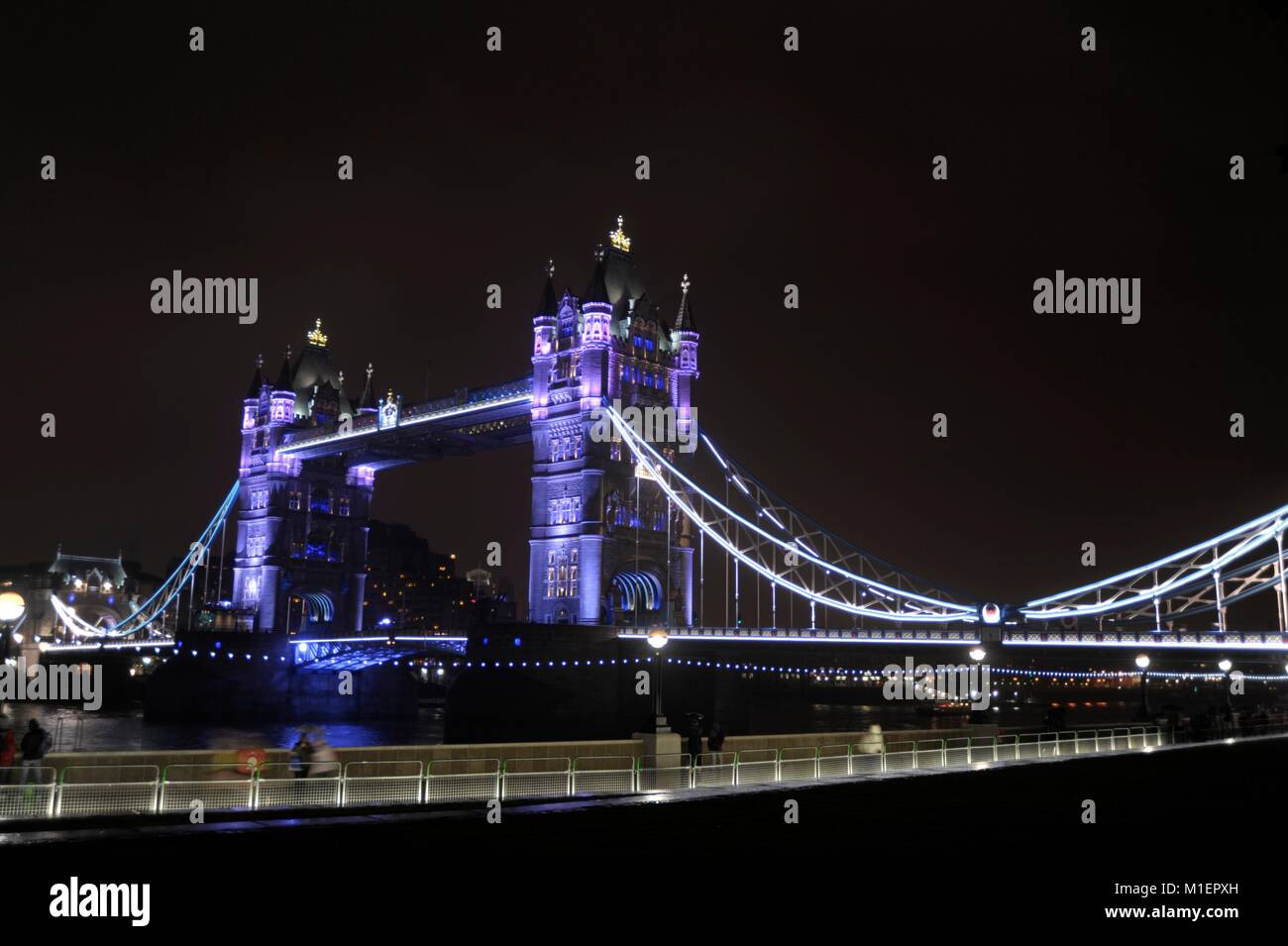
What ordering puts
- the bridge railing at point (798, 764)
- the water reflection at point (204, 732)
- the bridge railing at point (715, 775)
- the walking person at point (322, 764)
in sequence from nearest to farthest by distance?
the walking person at point (322, 764)
the bridge railing at point (715, 775)
the bridge railing at point (798, 764)
the water reflection at point (204, 732)

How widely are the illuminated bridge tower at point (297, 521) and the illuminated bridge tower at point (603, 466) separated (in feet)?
122

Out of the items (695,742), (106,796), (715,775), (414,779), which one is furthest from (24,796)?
(695,742)

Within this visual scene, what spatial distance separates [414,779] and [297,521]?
93.9 m

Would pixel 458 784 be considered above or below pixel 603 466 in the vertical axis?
below

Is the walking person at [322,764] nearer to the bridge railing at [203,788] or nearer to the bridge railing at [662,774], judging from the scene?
the bridge railing at [203,788]

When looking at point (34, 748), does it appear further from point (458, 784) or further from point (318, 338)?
point (318, 338)

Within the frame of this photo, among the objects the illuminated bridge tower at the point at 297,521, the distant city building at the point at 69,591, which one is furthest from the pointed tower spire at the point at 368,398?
the distant city building at the point at 69,591

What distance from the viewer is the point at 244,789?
68.6 ft

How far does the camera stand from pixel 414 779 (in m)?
22.5

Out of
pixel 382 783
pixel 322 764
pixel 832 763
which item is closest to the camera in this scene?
pixel 322 764

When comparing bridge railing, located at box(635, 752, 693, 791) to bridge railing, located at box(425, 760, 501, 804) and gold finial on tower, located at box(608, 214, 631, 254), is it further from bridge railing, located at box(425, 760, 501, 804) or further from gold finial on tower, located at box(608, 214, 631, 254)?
gold finial on tower, located at box(608, 214, 631, 254)
